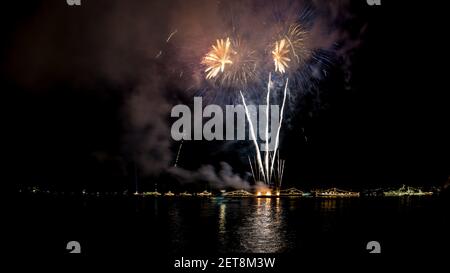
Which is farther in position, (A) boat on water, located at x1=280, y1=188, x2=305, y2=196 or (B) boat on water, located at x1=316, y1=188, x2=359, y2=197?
(A) boat on water, located at x1=280, y1=188, x2=305, y2=196

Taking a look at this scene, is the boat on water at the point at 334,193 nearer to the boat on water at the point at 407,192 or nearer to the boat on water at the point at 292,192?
the boat on water at the point at 292,192

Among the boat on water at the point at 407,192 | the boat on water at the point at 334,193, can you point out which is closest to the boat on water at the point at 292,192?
the boat on water at the point at 334,193

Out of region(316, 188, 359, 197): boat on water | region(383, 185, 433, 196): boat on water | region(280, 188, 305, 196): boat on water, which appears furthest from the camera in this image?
region(280, 188, 305, 196): boat on water

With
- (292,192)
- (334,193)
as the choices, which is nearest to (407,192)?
(334,193)

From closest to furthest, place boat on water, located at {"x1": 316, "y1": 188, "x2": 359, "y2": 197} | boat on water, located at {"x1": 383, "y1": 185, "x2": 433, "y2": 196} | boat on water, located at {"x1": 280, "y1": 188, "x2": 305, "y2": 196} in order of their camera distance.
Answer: boat on water, located at {"x1": 316, "y1": 188, "x2": 359, "y2": 197} < boat on water, located at {"x1": 383, "y1": 185, "x2": 433, "y2": 196} < boat on water, located at {"x1": 280, "y1": 188, "x2": 305, "y2": 196}

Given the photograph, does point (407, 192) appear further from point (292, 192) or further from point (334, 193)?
point (292, 192)

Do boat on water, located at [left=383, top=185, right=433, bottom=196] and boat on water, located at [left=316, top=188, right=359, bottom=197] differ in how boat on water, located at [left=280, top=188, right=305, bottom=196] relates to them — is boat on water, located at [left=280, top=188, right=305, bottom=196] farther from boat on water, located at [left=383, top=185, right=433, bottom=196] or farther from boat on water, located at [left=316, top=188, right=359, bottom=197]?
boat on water, located at [left=383, top=185, right=433, bottom=196]

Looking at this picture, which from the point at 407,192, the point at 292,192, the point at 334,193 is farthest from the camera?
the point at 292,192

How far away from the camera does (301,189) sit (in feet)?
492

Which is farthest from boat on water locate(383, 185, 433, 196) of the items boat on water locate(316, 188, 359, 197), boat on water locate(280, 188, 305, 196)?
boat on water locate(280, 188, 305, 196)

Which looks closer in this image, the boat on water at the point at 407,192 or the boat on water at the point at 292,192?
the boat on water at the point at 407,192
